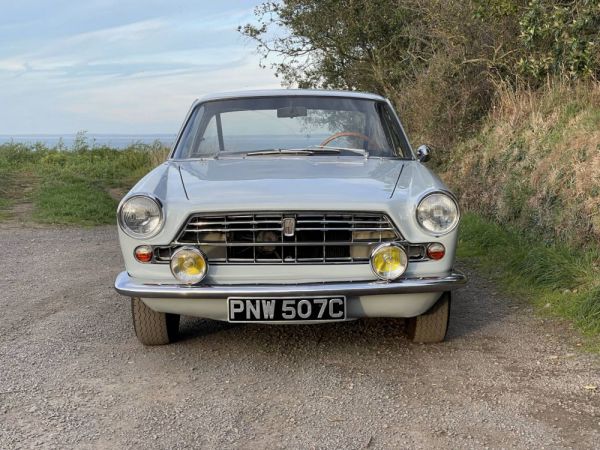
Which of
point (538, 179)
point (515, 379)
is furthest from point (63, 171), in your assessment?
point (515, 379)

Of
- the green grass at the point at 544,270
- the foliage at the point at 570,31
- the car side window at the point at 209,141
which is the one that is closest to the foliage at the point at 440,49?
the foliage at the point at 570,31

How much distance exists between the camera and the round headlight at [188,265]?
3.49m

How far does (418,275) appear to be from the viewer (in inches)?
141

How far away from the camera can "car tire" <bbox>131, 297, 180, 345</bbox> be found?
3.91 metres

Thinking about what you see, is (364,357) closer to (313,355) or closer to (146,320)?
(313,355)

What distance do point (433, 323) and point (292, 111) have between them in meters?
1.82

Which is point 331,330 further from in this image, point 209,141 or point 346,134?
point 209,141

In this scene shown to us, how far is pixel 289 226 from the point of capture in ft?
11.5

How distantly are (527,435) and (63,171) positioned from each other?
15.3 meters

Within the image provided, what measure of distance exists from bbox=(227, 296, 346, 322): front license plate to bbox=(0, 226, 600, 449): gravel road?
0.34m

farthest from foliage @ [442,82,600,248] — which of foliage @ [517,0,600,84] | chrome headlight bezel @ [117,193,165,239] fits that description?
chrome headlight bezel @ [117,193,165,239]

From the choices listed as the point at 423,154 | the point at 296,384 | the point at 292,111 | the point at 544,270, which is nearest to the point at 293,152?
the point at 292,111

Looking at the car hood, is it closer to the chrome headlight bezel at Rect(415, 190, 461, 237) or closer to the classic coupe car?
the classic coupe car

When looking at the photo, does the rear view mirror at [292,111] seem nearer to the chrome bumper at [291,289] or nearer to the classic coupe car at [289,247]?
the classic coupe car at [289,247]
